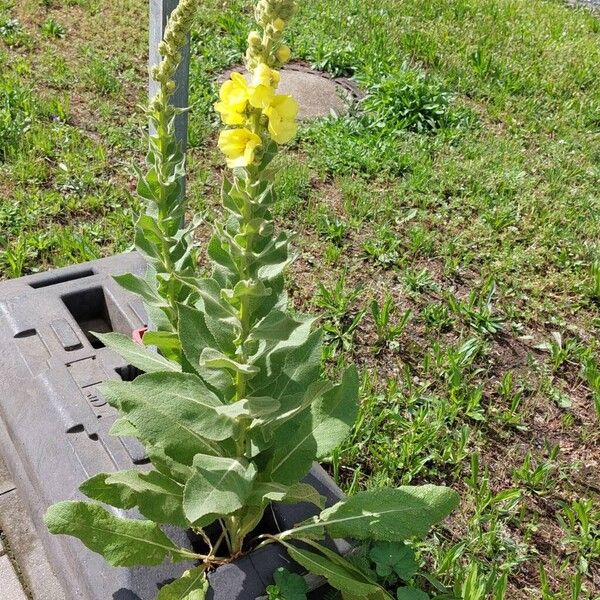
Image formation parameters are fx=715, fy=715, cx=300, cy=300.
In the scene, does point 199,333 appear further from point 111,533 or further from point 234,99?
point 234,99

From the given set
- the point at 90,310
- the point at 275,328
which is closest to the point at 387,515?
the point at 275,328

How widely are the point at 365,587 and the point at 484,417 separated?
1397 mm

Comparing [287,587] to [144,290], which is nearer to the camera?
[287,587]

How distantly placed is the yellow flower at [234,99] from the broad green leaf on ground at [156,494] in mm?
1051

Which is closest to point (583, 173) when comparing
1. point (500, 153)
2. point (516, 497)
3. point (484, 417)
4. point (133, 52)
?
point (500, 153)

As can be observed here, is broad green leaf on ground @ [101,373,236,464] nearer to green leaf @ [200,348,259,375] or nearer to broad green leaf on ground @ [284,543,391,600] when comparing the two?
green leaf @ [200,348,259,375]

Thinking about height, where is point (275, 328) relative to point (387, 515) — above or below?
above

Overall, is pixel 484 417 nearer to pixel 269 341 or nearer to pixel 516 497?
pixel 516 497

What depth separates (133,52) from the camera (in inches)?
233

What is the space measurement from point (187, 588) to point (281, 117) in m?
1.36

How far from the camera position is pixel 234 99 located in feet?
5.07

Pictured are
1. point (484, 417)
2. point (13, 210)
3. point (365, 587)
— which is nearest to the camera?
point (365, 587)

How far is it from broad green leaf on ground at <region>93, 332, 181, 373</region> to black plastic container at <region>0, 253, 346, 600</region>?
28 cm

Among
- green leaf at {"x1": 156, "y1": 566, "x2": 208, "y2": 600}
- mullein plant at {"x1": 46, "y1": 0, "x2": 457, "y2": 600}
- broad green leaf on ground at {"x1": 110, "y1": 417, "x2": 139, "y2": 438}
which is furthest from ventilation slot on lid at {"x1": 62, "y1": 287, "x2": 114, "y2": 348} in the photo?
green leaf at {"x1": 156, "y1": 566, "x2": 208, "y2": 600}
